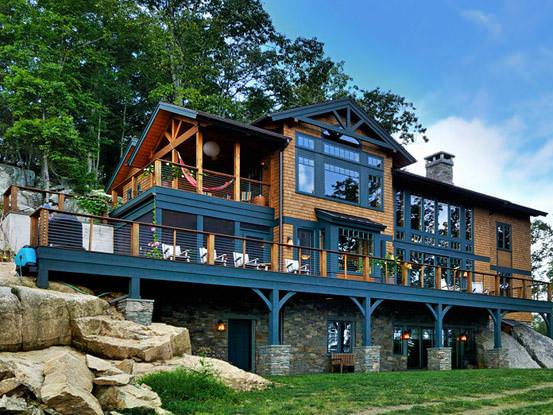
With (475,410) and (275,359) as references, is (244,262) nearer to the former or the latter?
(275,359)

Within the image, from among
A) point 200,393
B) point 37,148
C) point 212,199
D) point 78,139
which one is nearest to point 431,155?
point 212,199

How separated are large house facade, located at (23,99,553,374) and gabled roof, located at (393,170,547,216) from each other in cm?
9

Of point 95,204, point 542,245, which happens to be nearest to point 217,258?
point 95,204

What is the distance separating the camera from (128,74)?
3588 centimetres

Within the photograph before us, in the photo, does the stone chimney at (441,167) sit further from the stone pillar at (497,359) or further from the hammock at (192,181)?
the hammock at (192,181)

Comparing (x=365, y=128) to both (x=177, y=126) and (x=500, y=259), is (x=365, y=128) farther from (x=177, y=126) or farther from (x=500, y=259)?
(x=500, y=259)

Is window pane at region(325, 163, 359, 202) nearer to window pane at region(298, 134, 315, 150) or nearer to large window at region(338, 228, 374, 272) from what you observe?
window pane at region(298, 134, 315, 150)

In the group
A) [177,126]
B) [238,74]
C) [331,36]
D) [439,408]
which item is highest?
[331,36]

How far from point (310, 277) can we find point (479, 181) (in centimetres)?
3534

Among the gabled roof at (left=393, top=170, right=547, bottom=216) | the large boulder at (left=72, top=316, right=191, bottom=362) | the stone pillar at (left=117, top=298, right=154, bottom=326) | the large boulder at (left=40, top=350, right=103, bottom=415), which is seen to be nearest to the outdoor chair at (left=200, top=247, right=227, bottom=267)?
the stone pillar at (left=117, top=298, right=154, bottom=326)

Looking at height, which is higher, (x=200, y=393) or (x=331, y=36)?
(x=331, y=36)

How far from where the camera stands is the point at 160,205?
701 inches

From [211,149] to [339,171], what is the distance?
4819 mm

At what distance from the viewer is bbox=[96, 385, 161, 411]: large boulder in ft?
25.4
